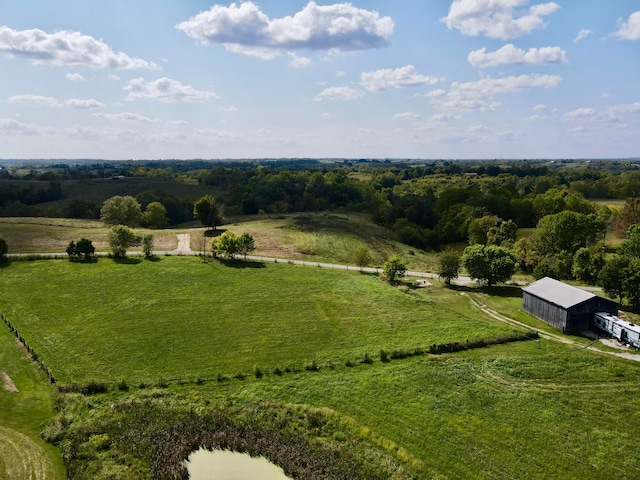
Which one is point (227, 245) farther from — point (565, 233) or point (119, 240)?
point (565, 233)

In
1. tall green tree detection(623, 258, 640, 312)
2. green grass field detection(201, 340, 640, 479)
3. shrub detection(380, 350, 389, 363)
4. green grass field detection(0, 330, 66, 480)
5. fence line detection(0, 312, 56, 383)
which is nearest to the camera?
green grass field detection(0, 330, 66, 480)

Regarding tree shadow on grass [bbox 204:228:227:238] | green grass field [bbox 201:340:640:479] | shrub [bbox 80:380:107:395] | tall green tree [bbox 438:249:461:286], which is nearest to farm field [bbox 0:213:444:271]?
tree shadow on grass [bbox 204:228:227:238]

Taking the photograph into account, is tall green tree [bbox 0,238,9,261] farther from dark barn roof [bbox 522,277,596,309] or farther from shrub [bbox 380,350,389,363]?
dark barn roof [bbox 522,277,596,309]

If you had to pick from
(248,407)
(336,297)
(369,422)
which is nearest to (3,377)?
(248,407)

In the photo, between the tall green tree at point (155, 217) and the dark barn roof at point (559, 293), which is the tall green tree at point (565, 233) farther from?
the tall green tree at point (155, 217)

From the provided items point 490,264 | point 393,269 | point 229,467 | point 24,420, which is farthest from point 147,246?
point 490,264

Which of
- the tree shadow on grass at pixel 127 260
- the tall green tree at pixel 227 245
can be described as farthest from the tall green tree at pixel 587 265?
the tree shadow on grass at pixel 127 260
